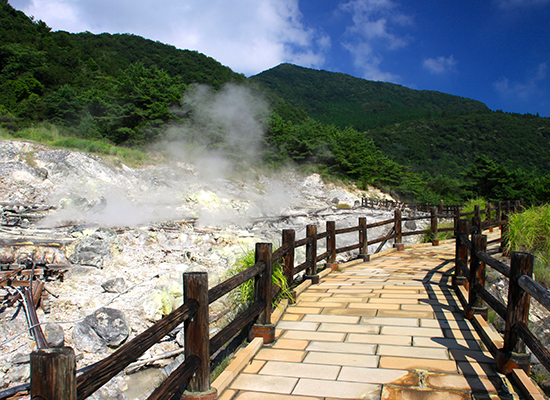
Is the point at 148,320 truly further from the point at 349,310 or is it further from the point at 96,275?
the point at 349,310

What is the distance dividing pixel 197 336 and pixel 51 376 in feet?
3.46

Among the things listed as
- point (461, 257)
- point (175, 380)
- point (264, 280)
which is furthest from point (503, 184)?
point (175, 380)

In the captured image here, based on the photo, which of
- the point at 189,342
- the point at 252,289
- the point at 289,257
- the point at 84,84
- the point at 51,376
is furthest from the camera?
the point at 84,84

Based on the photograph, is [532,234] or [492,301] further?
[532,234]

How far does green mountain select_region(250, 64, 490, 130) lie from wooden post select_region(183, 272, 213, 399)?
8007 centimetres

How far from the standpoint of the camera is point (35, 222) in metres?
10.3

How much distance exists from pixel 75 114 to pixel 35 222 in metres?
16.4

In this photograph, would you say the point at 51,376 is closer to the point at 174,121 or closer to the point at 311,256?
the point at 311,256

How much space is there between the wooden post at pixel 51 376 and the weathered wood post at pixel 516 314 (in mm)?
2481

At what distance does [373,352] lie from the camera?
9.31 ft

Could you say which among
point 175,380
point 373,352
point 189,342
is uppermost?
point 189,342

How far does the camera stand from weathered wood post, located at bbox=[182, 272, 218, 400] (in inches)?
87.0

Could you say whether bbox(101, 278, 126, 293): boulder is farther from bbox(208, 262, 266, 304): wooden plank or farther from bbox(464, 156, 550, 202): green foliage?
bbox(464, 156, 550, 202): green foliage

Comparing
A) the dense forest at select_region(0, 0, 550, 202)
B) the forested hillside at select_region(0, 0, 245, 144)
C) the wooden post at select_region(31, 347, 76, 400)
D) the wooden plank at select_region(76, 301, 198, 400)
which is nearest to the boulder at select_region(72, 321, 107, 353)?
the wooden plank at select_region(76, 301, 198, 400)
